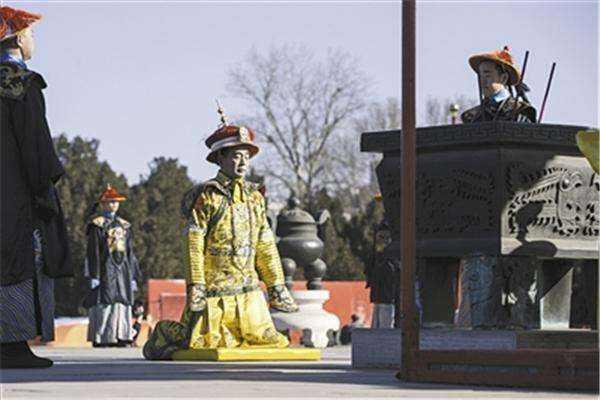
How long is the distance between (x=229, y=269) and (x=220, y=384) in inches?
183

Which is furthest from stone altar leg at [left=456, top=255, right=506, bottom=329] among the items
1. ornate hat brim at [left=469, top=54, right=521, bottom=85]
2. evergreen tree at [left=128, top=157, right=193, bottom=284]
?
evergreen tree at [left=128, top=157, right=193, bottom=284]

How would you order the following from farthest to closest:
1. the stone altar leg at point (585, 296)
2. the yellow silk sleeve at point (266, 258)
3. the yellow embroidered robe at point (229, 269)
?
the yellow silk sleeve at point (266, 258) < the yellow embroidered robe at point (229, 269) < the stone altar leg at point (585, 296)

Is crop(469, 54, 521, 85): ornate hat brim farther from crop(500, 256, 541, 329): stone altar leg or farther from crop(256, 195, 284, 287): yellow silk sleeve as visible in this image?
crop(256, 195, 284, 287): yellow silk sleeve

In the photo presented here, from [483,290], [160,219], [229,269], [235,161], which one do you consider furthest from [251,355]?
[160,219]

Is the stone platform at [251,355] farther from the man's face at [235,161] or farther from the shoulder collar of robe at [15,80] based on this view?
the shoulder collar of robe at [15,80]

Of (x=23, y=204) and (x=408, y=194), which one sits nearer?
(x=408, y=194)

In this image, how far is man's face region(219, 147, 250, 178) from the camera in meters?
13.5

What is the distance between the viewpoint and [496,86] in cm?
1250

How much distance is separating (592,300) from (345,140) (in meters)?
53.3

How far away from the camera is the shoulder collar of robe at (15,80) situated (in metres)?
11.6

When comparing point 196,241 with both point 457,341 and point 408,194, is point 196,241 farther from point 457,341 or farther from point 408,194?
point 408,194

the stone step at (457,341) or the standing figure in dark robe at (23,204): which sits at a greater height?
the standing figure in dark robe at (23,204)

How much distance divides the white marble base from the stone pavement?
33.9 feet

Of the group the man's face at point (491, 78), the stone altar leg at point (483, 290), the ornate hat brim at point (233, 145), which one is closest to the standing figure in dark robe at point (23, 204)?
the ornate hat brim at point (233, 145)
